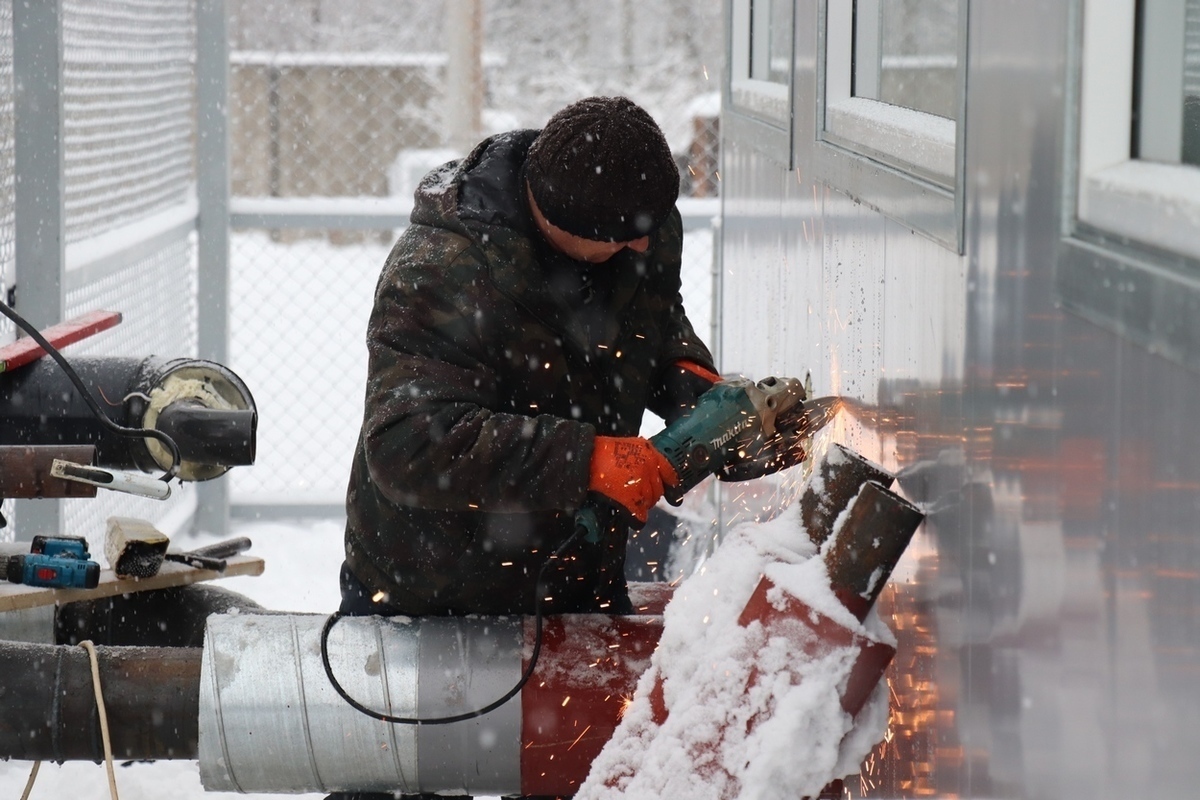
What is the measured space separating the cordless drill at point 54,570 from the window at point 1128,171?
2536mm

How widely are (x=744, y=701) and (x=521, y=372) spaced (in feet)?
3.20

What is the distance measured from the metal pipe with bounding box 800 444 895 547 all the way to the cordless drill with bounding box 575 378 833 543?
1.70 ft

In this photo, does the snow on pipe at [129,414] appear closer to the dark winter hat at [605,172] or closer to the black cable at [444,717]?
the black cable at [444,717]

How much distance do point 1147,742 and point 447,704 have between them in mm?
1378

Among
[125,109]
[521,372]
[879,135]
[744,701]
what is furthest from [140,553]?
[125,109]

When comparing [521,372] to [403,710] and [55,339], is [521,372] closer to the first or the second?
[403,710]

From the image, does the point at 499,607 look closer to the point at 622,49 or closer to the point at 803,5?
the point at 803,5

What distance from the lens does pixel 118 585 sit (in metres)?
3.17

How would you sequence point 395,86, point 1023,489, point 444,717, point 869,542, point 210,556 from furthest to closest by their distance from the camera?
1. point 395,86
2. point 210,556
3. point 444,717
4. point 869,542
5. point 1023,489

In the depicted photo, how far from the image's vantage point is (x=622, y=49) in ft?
55.4

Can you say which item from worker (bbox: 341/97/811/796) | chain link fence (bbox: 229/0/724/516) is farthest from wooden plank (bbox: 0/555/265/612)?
chain link fence (bbox: 229/0/724/516)

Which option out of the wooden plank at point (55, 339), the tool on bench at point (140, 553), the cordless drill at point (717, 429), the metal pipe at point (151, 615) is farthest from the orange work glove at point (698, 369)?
the wooden plank at point (55, 339)

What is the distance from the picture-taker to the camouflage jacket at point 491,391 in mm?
2240

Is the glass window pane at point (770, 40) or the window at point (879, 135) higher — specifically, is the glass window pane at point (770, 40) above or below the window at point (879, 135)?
above
